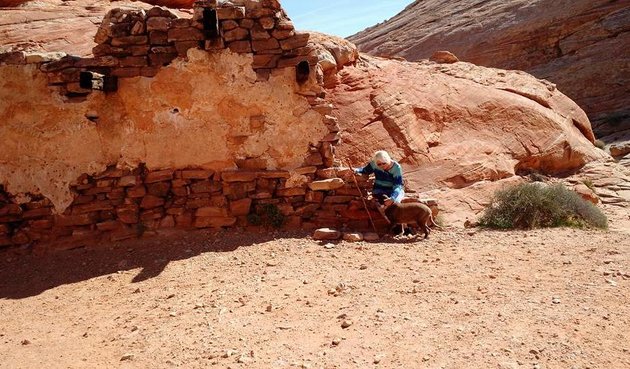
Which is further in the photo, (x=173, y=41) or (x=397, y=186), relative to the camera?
(x=397, y=186)

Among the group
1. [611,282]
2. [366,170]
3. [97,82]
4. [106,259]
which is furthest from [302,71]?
[611,282]

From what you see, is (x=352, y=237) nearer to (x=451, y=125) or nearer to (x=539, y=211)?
(x=539, y=211)

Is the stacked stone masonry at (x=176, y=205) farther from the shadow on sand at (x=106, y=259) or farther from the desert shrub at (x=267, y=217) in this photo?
the shadow on sand at (x=106, y=259)

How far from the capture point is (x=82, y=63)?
6223 millimetres

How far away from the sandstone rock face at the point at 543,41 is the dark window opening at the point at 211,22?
46.2ft

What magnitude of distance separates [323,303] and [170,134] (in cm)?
Answer: 320

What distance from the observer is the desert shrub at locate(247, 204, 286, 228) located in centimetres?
649

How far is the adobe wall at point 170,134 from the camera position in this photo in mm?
6211

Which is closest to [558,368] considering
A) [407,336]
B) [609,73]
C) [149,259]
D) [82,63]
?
[407,336]

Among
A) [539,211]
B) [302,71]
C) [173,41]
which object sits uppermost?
[173,41]

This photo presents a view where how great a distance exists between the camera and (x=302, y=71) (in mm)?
6531

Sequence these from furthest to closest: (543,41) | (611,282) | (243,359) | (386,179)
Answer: (543,41) < (386,179) < (611,282) < (243,359)

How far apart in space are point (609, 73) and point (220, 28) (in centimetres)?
1688

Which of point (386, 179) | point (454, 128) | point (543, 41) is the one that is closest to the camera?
point (386, 179)
